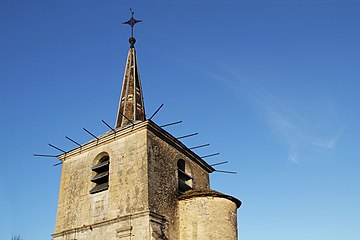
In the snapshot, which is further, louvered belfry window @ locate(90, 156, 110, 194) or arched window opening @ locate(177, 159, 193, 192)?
arched window opening @ locate(177, 159, 193, 192)

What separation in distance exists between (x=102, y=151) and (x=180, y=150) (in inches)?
119

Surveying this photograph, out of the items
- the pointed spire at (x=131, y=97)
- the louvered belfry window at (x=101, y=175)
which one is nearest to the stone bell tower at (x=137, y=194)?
the louvered belfry window at (x=101, y=175)

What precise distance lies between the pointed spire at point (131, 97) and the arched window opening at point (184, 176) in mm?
2941

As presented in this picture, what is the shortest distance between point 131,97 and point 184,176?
5.04 metres

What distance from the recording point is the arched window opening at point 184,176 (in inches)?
589

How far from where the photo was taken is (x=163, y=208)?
515 inches

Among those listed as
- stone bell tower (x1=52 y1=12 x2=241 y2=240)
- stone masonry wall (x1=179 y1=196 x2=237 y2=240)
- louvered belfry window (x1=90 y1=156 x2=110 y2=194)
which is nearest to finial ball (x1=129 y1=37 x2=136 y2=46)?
stone bell tower (x1=52 y1=12 x2=241 y2=240)

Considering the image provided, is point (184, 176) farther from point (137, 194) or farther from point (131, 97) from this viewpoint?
point (131, 97)

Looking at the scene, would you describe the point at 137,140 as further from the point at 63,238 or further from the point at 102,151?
the point at 63,238

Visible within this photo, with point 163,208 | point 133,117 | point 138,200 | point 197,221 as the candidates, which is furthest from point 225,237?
point 133,117

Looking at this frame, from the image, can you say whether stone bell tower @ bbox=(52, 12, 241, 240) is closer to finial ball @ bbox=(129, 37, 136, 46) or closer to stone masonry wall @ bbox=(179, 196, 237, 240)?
stone masonry wall @ bbox=(179, 196, 237, 240)

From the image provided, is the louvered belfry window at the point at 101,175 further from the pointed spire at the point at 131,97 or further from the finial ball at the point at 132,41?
the finial ball at the point at 132,41

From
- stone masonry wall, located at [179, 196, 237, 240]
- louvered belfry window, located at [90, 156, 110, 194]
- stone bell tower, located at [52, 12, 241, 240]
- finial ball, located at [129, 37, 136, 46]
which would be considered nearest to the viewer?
stone bell tower, located at [52, 12, 241, 240]

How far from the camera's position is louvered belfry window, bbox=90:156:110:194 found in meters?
14.1
